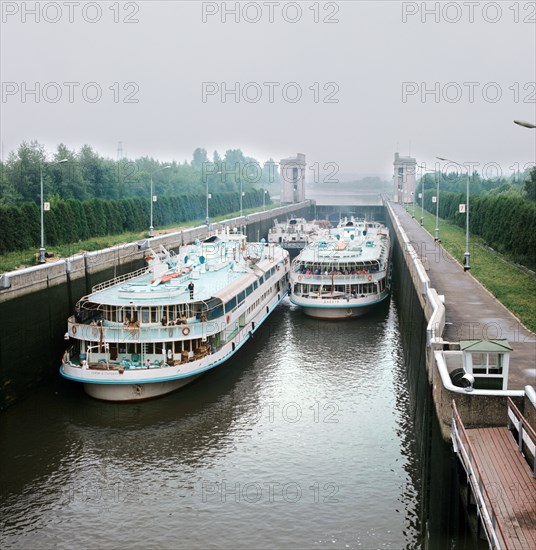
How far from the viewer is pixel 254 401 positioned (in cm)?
3100

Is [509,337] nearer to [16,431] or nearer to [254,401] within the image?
[254,401]

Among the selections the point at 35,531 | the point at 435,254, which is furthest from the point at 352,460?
the point at 435,254

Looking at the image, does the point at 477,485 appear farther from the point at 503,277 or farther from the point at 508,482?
the point at 503,277

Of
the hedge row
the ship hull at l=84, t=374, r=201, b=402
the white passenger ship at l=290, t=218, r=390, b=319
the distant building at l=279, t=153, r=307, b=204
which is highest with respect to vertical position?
the distant building at l=279, t=153, r=307, b=204

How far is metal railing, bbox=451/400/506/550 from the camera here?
537 inches

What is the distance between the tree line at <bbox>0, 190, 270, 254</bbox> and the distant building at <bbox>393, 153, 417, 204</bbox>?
73.0m

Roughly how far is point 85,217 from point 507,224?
A: 36095 mm

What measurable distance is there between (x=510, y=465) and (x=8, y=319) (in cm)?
2187

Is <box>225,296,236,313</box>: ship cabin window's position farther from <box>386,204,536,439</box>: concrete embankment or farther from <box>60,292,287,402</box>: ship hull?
<box>386,204,536,439</box>: concrete embankment

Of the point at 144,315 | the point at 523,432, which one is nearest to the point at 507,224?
the point at 144,315

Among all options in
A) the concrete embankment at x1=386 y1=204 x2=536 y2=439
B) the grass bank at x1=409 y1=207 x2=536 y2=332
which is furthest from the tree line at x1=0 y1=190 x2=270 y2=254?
the grass bank at x1=409 y1=207 x2=536 y2=332

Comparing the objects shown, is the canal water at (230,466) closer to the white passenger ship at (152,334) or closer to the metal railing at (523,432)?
the white passenger ship at (152,334)

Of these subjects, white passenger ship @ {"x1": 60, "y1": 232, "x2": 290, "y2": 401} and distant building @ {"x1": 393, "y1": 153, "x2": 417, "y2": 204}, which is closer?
white passenger ship @ {"x1": 60, "y1": 232, "x2": 290, "y2": 401}

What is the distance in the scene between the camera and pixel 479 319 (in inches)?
1239
